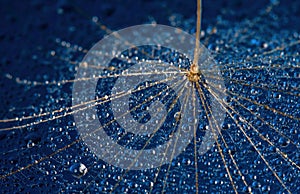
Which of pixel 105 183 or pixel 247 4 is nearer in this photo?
pixel 247 4

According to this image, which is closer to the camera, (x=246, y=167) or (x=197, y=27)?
(x=197, y=27)

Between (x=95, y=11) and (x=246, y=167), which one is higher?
(x=95, y=11)

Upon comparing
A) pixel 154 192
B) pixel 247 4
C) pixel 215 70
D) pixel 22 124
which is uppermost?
pixel 247 4

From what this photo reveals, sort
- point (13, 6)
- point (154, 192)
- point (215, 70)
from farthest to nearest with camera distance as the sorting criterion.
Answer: point (154, 192) → point (215, 70) → point (13, 6)

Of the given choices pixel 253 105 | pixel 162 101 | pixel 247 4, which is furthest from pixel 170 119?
pixel 247 4

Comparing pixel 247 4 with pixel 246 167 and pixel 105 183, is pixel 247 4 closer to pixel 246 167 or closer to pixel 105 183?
pixel 246 167

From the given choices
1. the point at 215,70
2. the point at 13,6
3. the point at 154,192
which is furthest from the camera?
the point at 154,192

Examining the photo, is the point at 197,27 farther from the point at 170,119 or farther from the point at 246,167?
the point at 246,167

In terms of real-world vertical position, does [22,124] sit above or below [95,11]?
below

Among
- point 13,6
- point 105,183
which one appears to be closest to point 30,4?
point 13,6
